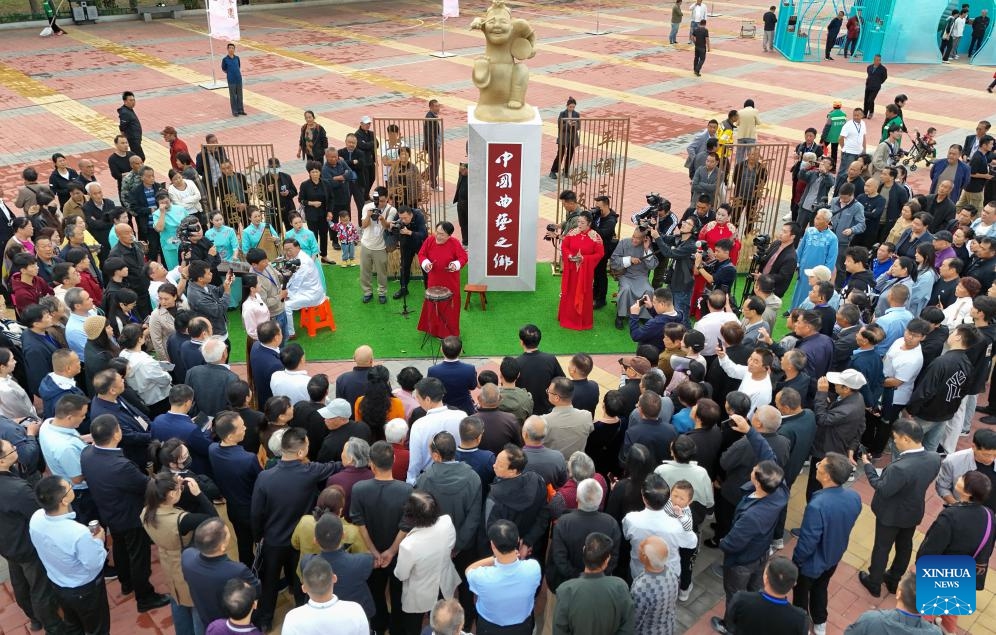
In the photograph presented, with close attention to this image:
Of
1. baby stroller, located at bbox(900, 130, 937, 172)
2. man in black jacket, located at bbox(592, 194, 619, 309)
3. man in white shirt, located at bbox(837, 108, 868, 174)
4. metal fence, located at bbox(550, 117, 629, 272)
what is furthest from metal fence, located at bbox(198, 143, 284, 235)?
baby stroller, located at bbox(900, 130, 937, 172)

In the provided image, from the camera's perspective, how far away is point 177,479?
4.81m

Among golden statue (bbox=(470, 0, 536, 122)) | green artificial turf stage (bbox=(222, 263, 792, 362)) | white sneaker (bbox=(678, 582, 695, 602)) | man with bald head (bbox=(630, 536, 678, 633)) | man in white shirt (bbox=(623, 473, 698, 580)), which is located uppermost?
golden statue (bbox=(470, 0, 536, 122))

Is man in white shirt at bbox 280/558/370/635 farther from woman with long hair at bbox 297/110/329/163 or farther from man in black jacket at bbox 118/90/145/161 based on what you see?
man in black jacket at bbox 118/90/145/161

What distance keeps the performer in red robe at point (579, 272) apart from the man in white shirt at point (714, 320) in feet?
8.31

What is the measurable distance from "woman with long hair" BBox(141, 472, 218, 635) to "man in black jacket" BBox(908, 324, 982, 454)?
6023 millimetres

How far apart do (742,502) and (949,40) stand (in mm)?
25484

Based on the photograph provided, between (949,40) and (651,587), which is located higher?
(949,40)

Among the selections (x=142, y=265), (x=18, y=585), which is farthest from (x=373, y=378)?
(x=142, y=265)

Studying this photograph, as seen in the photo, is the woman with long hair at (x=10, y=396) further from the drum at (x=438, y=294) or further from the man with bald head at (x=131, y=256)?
the drum at (x=438, y=294)

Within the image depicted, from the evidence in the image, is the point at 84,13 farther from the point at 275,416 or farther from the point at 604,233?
the point at 275,416

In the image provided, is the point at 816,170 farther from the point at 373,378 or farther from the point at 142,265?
the point at 142,265

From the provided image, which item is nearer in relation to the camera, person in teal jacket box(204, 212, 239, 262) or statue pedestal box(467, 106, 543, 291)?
person in teal jacket box(204, 212, 239, 262)

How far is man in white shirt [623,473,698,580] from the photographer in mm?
4867

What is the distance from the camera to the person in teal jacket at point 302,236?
943 centimetres
